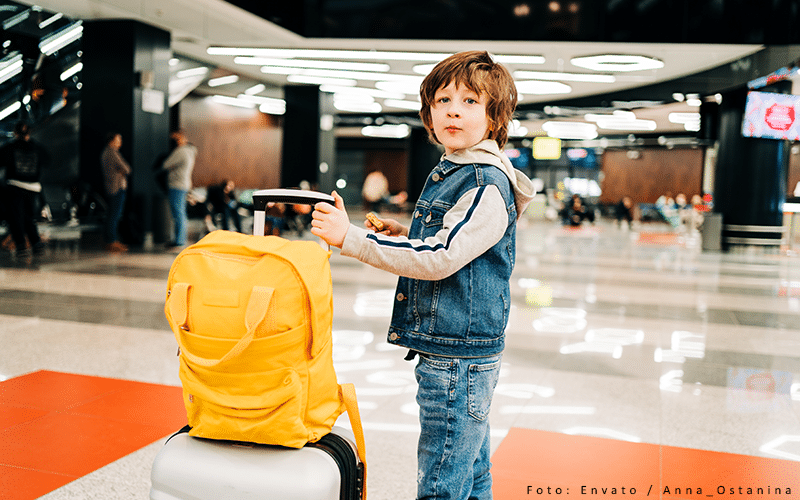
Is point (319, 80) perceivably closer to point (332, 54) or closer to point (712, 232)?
point (332, 54)

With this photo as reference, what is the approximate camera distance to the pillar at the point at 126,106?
36.8 ft

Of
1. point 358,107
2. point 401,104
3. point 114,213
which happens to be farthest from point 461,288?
point 358,107

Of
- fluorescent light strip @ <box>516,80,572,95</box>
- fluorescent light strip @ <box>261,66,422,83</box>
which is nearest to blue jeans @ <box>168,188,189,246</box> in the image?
fluorescent light strip @ <box>261,66,422,83</box>

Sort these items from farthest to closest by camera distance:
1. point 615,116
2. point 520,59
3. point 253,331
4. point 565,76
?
point 615,116, point 565,76, point 520,59, point 253,331

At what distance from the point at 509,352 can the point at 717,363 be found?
1394mm

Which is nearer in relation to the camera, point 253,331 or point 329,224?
point 253,331

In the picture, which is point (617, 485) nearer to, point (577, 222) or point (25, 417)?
point (25, 417)

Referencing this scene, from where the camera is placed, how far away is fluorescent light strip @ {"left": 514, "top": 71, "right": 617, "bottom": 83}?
1525 centimetres

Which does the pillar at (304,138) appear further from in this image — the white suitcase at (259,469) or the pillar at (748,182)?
the white suitcase at (259,469)

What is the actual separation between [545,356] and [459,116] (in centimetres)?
317

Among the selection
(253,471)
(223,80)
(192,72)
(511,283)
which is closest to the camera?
(253,471)

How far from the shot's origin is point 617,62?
13.7 meters

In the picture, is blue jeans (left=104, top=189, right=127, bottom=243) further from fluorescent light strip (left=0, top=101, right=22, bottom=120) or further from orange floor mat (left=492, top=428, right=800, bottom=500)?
orange floor mat (left=492, top=428, right=800, bottom=500)

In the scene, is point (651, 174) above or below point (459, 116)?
above
